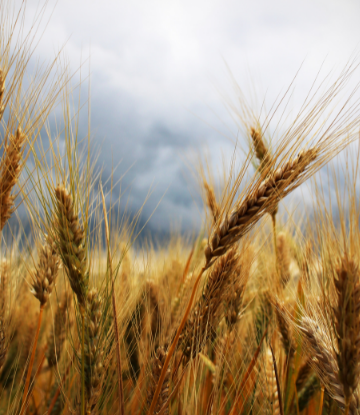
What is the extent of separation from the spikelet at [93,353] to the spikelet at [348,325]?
0.80m

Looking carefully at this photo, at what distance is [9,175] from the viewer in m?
1.29

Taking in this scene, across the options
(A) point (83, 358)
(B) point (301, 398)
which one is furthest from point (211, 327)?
(B) point (301, 398)

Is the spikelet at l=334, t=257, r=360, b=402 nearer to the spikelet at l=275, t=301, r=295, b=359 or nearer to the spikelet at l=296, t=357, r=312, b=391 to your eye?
the spikelet at l=275, t=301, r=295, b=359

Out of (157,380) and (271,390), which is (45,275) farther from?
(271,390)

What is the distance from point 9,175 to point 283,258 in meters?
1.96

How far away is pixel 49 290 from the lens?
127 centimetres

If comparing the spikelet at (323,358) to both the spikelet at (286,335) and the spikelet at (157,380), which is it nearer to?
the spikelet at (286,335)

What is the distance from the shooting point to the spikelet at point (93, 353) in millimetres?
1034

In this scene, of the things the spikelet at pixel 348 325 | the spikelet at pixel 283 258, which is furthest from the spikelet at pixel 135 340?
the spikelet at pixel 283 258

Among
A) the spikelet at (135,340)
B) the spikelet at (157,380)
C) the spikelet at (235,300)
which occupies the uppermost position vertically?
the spikelet at (235,300)

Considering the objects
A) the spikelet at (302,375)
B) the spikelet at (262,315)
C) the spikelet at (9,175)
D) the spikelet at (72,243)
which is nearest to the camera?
the spikelet at (72,243)

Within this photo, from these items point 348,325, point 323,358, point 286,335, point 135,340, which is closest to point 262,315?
point 286,335

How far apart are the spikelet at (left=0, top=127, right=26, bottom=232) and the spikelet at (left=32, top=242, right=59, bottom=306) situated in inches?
8.8

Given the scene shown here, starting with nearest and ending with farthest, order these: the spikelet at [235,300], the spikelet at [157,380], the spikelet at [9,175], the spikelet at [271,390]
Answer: the spikelet at [157,380]
the spikelet at [9,175]
the spikelet at [271,390]
the spikelet at [235,300]
